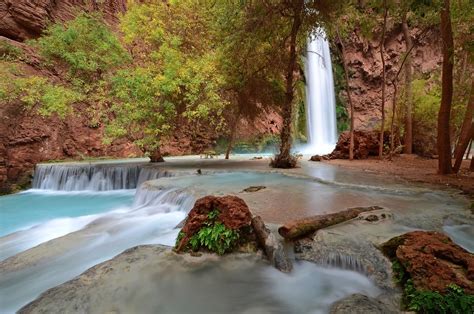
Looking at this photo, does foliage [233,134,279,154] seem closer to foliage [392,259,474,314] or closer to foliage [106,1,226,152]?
foliage [106,1,226,152]

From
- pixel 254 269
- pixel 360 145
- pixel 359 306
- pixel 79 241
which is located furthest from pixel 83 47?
pixel 359 306

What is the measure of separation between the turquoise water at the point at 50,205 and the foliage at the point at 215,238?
6091mm

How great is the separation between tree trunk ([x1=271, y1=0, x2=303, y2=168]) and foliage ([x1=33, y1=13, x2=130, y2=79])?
9.65 meters

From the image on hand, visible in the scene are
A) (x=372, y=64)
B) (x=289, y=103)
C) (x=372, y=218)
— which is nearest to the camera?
(x=372, y=218)

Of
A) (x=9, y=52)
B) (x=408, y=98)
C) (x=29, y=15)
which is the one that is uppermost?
(x=29, y=15)

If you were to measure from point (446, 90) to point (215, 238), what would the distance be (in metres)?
9.23

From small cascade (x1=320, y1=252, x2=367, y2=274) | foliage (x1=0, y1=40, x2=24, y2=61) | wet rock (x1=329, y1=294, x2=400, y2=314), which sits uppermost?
foliage (x1=0, y1=40, x2=24, y2=61)

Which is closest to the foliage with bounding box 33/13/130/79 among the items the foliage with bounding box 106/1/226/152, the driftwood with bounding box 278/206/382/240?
the foliage with bounding box 106/1/226/152

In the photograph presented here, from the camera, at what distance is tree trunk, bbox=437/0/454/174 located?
901 cm

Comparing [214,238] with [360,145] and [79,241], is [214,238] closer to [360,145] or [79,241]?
[79,241]

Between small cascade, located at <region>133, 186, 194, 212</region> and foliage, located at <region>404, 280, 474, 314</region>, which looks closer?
foliage, located at <region>404, 280, 474, 314</region>

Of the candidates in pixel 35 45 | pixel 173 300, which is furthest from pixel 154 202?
pixel 35 45

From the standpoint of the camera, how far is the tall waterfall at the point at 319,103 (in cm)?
3111

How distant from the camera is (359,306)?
317cm
